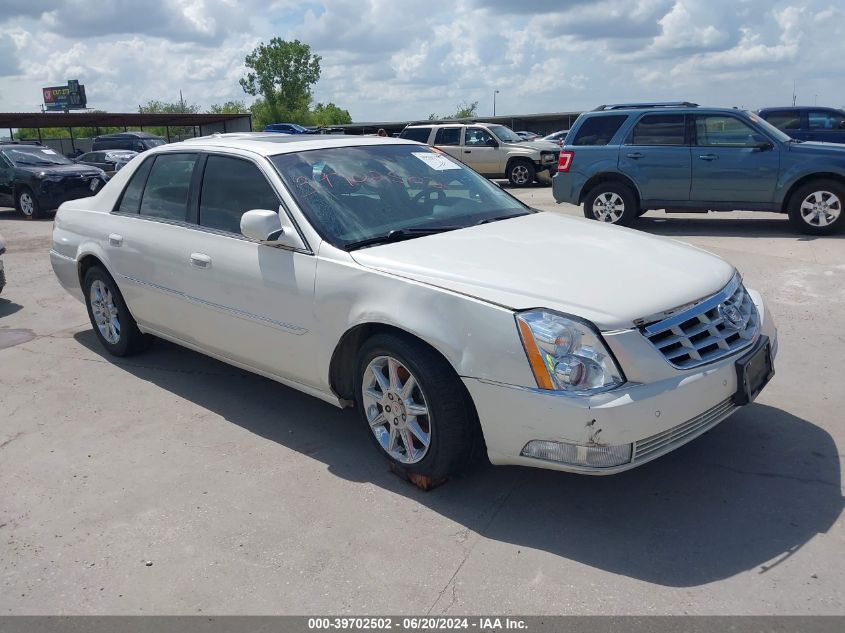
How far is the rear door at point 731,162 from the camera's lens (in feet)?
33.9

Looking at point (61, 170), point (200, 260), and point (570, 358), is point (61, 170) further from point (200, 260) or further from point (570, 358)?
point (570, 358)

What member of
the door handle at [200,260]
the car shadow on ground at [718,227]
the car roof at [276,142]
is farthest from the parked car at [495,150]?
the door handle at [200,260]

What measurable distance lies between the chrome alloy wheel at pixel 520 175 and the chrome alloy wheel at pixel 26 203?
11.4m

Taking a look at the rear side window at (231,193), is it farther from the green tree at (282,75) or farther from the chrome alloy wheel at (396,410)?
the green tree at (282,75)

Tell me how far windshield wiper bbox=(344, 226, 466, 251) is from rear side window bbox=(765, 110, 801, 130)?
47.6 feet

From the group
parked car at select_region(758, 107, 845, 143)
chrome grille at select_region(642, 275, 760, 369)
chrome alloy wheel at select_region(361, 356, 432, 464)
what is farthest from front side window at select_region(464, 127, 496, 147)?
chrome alloy wheel at select_region(361, 356, 432, 464)

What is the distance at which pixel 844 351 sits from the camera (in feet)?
17.9

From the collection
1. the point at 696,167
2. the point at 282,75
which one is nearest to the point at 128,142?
the point at 696,167

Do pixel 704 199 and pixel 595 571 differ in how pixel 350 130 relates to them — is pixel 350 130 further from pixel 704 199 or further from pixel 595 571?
pixel 595 571

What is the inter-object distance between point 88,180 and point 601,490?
1551 cm

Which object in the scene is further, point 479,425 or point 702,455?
point 702,455

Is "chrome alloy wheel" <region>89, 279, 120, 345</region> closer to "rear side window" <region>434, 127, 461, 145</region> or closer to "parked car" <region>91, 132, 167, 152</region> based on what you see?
"rear side window" <region>434, 127, 461, 145</region>

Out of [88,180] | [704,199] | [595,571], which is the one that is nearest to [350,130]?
[88,180]

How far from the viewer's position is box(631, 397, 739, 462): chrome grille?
3.19 m
